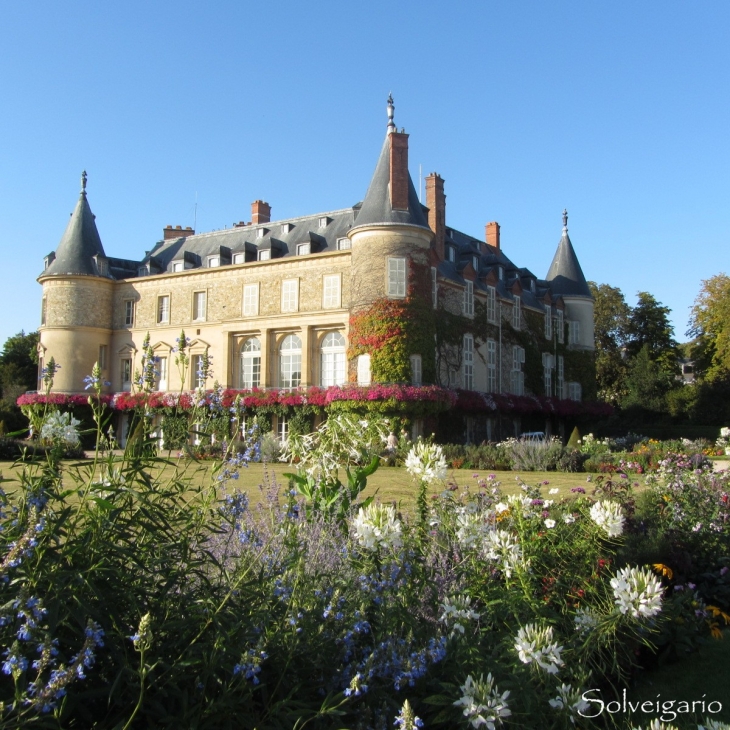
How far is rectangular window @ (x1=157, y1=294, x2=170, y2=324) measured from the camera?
1433 inches

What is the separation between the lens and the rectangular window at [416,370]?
92.3 ft

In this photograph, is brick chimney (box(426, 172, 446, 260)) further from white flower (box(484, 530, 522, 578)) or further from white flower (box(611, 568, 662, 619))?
white flower (box(611, 568, 662, 619))

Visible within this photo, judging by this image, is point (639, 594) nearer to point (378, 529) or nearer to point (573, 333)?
point (378, 529)

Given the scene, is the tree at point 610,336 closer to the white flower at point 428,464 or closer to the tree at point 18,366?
the tree at point 18,366

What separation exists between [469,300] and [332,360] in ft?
23.5

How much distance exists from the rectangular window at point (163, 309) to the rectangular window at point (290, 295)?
6904mm

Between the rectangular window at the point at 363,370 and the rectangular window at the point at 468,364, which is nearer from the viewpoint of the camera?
the rectangular window at the point at 363,370

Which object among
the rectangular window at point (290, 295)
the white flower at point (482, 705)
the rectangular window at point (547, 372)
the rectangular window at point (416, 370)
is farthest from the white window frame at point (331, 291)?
the white flower at point (482, 705)

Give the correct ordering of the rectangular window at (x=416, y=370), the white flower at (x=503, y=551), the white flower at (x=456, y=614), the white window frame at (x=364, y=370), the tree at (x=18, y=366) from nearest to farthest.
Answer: the white flower at (x=456, y=614)
the white flower at (x=503, y=551)
the rectangular window at (x=416, y=370)
the white window frame at (x=364, y=370)
the tree at (x=18, y=366)

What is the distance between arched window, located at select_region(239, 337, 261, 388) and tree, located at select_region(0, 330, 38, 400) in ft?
55.2

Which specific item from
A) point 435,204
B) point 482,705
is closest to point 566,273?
point 435,204

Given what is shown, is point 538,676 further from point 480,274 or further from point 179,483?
point 480,274

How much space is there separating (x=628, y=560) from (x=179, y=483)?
14.7 feet

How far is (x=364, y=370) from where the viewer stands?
2848 cm
